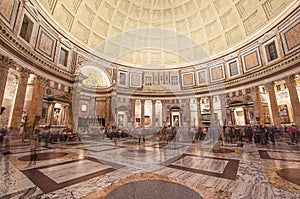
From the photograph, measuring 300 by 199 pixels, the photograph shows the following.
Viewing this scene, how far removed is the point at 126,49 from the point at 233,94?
18.1 metres

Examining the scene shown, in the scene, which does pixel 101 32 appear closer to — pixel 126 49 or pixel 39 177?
pixel 126 49

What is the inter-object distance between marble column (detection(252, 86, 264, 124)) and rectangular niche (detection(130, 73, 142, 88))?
1607 cm

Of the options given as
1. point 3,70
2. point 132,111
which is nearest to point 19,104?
point 3,70

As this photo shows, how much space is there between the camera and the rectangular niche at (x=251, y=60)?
15.2 metres

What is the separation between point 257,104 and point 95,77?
2157 centimetres

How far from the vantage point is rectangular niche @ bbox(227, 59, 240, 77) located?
57.1 feet

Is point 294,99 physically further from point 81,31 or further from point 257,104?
point 81,31

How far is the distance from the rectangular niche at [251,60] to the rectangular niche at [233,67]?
897 millimetres

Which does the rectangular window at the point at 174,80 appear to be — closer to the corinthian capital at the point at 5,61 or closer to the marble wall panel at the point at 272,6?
the marble wall panel at the point at 272,6

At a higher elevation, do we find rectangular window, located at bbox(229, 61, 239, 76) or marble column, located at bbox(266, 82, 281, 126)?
rectangular window, located at bbox(229, 61, 239, 76)

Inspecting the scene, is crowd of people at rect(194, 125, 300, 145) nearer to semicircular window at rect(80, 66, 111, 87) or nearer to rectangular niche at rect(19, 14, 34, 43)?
semicircular window at rect(80, 66, 111, 87)

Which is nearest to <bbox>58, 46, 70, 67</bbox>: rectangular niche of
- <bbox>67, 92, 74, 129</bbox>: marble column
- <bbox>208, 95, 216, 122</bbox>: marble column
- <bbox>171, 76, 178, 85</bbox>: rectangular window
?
<bbox>67, 92, 74, 129</bbox>: marble column

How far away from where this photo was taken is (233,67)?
17875 millimetres

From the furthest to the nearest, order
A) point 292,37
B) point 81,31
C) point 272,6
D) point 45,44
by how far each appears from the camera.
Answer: point 81,31, point 272,6, point 45,44, point 292,37
